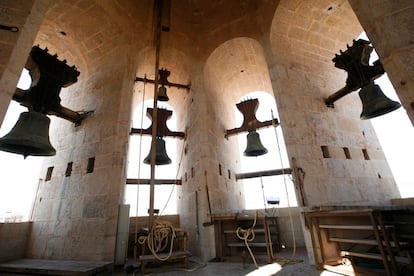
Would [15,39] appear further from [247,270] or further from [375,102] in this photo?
[375,102]

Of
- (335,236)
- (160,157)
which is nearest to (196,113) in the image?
(160,157)

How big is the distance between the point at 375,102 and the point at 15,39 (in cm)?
505

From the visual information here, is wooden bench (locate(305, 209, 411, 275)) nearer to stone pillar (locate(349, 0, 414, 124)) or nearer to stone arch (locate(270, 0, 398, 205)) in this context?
stone arch (locate(270, 0, 398, 205))

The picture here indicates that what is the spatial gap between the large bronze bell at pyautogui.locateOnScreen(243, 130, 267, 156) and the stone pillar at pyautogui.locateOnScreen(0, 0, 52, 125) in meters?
4.09

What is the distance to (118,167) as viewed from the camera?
3787 mm

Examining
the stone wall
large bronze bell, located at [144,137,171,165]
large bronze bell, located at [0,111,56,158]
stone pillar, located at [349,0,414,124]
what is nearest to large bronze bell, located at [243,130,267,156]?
large bronze bell, located at [144,137,171,165]

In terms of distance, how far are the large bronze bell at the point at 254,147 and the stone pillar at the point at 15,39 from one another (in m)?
4.09

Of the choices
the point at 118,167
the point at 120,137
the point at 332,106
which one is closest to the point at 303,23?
the point at 332,106

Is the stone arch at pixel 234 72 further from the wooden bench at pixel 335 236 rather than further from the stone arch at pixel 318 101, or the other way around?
the wooden bench at pixel 335 236

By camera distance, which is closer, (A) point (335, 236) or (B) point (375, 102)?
(A) point (335, 236)

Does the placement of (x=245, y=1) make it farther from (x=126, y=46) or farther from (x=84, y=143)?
(x=84, y=143)

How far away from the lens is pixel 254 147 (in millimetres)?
4605

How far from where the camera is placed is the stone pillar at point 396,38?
1580 mm

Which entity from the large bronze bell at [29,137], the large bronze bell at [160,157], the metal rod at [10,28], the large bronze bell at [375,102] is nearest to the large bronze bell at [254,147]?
the large bronze bell at [160,157]
